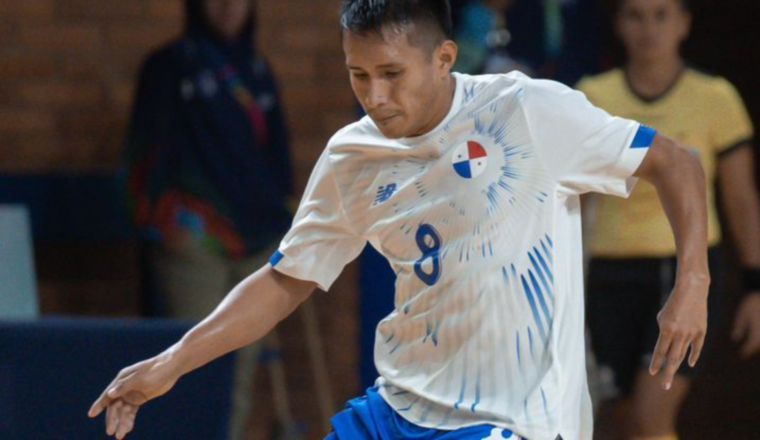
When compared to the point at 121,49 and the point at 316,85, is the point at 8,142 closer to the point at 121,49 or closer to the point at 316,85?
the point at 121,49

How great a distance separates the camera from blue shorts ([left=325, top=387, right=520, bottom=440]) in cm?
358

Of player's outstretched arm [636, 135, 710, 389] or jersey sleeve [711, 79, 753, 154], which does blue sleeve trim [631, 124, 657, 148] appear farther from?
jersey sleeve [711, 79, 753, 154]

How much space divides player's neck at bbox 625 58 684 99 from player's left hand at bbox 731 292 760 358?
0.79 m

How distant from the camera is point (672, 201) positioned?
11.9 feet

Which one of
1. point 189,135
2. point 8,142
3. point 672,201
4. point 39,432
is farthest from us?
point 8,142

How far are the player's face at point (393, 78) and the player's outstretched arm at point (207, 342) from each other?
19.6 inches

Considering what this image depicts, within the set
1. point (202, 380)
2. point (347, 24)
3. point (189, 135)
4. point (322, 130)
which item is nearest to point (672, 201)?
point (347, 24)

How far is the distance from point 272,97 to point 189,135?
1.31 feet

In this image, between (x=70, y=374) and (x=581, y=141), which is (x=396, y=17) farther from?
(x=70, y=374)

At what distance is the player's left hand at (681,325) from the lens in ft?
11.4

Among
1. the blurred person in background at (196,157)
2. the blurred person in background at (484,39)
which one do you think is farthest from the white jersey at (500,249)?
the blurred person in background at (196,157)

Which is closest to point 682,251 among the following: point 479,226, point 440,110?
point 479,226

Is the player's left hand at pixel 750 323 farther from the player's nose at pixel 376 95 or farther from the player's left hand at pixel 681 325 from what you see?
the player's nose at pixel 376 95

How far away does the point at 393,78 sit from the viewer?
3.65 m
